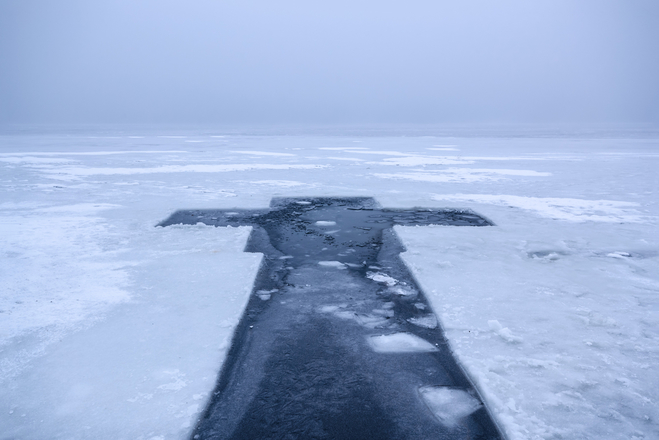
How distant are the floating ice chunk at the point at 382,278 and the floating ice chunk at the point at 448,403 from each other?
1434 mm

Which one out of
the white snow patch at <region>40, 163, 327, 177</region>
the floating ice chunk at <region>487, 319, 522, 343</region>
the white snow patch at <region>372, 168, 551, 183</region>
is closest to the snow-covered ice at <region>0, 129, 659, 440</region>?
the floating ice chunk at <region>487, 319, 522, 343</region>

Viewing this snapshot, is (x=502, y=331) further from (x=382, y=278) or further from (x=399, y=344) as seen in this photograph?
(x=382, y=278)

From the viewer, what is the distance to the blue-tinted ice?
1912 mm

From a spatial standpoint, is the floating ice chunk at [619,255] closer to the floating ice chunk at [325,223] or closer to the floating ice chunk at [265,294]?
the floating ice chunk at [325,223]

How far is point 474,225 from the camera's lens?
18.3 feet

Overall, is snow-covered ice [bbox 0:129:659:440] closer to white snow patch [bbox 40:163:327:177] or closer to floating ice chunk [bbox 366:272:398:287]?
floating ice chunk [bbox 366:272:398:287]

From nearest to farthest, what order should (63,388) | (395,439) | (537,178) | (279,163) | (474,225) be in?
(395,439), (63,388), (474,225), (537,178), (279,163)

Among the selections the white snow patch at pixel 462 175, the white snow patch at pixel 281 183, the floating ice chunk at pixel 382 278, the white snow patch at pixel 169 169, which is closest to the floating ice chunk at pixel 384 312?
the floating ice chunk at pixel 382 278

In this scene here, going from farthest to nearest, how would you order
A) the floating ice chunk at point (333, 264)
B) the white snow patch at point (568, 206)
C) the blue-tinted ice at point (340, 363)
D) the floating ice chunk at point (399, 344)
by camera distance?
the white snow patch at point (568, 206), the floating ice chunk at point (333, 264), the floating ice chunk at point (399, 344), the blue-tinted ice at point (340, 363)

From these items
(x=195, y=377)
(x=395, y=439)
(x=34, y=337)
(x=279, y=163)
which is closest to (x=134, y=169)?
(x=279, y=163)

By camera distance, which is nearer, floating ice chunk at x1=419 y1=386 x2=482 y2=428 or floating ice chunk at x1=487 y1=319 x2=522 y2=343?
floating ice chunk at x1=419 y1=386 x2=482 y2=428

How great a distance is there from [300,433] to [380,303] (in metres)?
1.47

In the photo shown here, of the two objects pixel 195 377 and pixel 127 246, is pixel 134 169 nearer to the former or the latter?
pixel 127 246

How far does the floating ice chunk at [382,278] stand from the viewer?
360 centimetres
